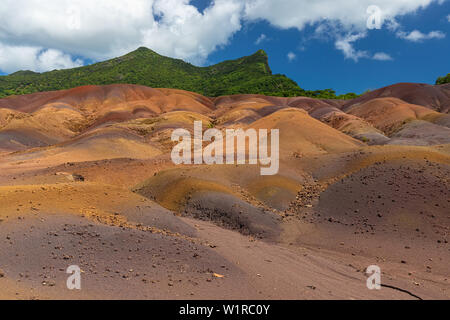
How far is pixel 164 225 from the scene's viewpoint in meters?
9.34

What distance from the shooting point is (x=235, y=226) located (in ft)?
38.8

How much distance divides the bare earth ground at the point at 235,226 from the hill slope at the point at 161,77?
2755 inches

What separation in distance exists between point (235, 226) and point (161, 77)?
321 ft

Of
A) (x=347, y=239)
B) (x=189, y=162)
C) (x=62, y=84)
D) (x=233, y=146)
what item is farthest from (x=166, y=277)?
(x=62, y=84)

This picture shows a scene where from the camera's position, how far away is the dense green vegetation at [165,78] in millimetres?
91188

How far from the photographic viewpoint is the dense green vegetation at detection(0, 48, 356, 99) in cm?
9119
